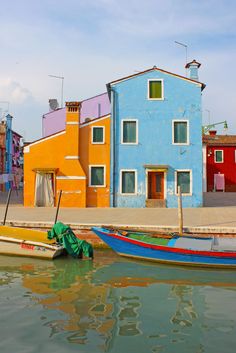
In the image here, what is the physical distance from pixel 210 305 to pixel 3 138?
44380mm

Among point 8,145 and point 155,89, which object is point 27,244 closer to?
point 155,89

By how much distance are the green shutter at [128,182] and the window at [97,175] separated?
1273 millimetres

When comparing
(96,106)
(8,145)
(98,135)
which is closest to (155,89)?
(98,135)

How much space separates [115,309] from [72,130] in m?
16.8

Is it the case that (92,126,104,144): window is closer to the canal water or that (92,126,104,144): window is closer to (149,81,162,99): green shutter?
(149,81,162,99): green shutter

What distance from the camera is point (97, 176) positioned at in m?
22.6

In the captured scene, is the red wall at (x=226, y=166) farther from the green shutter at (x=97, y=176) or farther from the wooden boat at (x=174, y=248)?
the wooden boat at (x=174, y=248)

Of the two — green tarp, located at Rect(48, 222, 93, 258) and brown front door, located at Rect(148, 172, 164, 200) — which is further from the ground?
brown front door, located at Rect(148, 172, 164, 200)

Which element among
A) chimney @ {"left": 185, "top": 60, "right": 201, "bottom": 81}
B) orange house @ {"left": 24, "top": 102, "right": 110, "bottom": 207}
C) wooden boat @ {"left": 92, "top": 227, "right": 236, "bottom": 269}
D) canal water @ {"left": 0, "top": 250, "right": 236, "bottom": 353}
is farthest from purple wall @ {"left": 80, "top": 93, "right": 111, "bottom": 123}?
canal water @ {"left": 0, "top": 250, "right": 236, "bottom": 353}

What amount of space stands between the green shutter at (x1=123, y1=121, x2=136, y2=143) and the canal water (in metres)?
13.2

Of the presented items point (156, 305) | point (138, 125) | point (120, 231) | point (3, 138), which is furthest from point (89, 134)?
point (3, 138)

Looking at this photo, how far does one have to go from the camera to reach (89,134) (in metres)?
22.8

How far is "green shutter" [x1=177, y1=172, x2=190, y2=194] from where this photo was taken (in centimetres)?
2225

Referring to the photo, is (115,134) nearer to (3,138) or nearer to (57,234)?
(57,234)
